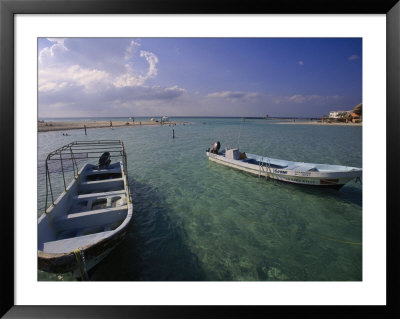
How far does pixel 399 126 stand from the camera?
88.7 inches

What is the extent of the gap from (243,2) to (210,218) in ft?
20.1

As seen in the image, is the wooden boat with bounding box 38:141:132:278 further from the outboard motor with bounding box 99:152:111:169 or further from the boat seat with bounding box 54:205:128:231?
the outboard motor with bounding box 99:152:111:169

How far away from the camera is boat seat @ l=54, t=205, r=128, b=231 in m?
4.70

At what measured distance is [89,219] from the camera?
15.9 ft

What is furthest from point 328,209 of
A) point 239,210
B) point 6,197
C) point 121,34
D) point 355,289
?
point 6,197

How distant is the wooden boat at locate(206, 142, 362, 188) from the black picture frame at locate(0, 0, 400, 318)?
6590 mm

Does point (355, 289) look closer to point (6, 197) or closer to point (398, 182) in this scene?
point (398, 182)

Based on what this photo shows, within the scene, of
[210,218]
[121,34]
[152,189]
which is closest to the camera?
[121,34]

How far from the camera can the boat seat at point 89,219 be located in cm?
470

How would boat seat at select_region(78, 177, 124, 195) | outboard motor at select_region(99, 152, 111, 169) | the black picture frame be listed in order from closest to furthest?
1. the black picture frame
2. boat seat at select_region(78, 177, 124, 195)
3. outboard motor at select_region(99, 152, 111, 169)

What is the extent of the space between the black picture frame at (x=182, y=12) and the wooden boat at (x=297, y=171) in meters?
6.59

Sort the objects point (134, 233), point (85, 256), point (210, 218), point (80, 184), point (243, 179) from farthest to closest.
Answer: point (243, 179)
point (80, 184)
point (210, 218)
point (134, 233)
point (85, 256)

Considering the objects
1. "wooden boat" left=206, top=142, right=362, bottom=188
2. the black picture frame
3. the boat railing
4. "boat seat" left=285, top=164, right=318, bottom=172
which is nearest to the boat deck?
the boat railing

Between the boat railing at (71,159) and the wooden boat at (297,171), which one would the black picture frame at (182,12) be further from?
the wooden boat at (297,171)
